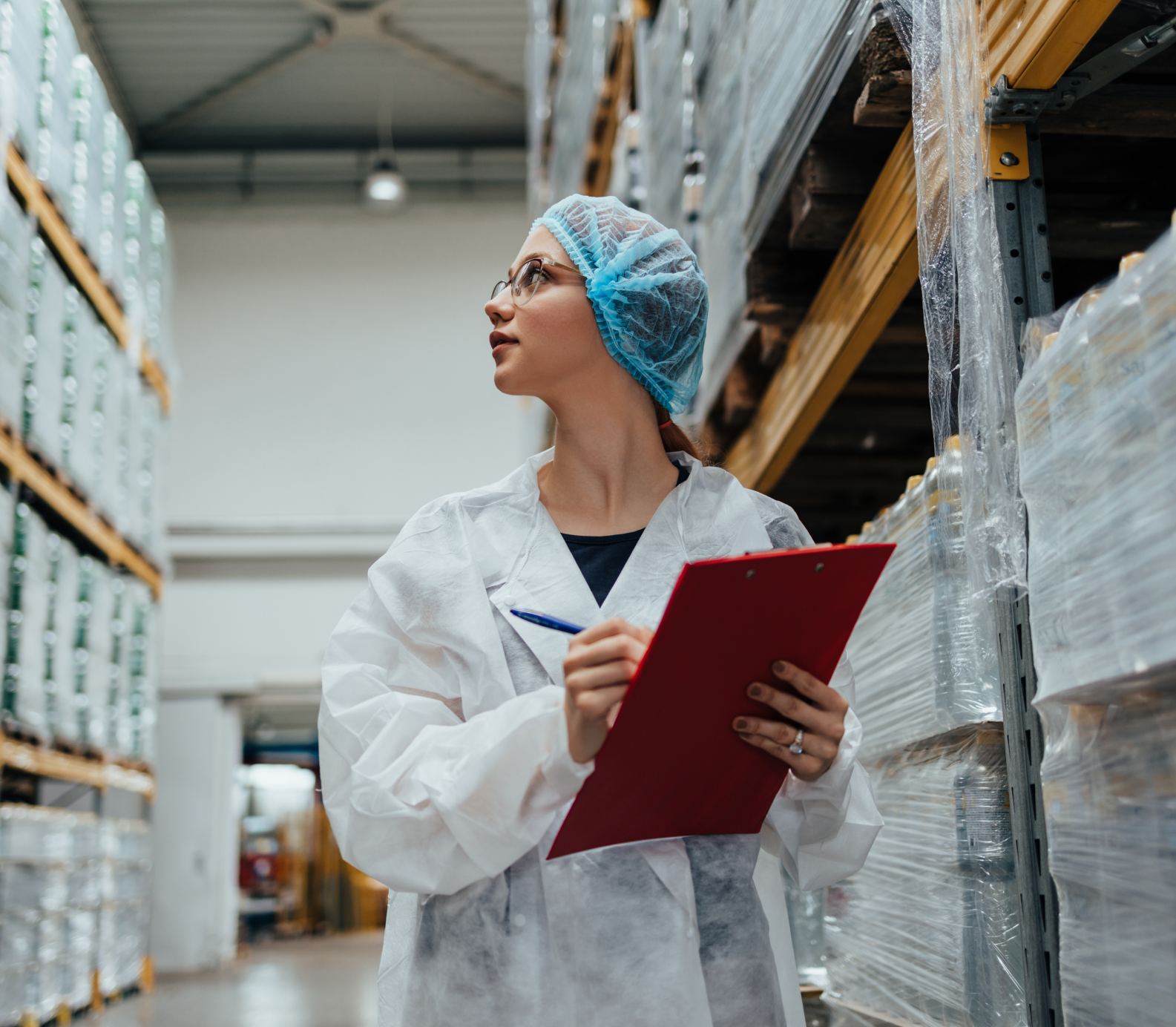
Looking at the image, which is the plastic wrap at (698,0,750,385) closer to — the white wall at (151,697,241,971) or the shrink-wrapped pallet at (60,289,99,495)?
the shrink-wrapped pallet at (60,289,99,495)

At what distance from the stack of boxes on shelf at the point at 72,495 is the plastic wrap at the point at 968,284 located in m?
5.32

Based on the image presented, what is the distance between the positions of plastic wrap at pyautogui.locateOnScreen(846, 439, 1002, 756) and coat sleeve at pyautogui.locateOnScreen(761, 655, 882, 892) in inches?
13.3

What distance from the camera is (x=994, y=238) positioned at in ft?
6.30

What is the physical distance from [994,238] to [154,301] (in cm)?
939

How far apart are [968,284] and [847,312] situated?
1013 mm

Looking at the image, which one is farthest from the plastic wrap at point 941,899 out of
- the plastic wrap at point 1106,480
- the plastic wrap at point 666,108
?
the plastic wrap at point 666,108

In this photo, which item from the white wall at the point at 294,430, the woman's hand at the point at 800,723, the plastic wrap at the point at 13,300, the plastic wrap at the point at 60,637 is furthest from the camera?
the white wall at the point at 294,430

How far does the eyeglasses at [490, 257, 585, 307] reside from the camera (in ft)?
6.31

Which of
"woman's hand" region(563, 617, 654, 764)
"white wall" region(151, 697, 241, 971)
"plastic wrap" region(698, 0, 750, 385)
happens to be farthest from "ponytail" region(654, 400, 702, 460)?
"white wall" region(151, 697, 241, 971)

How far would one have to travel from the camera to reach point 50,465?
7.09m

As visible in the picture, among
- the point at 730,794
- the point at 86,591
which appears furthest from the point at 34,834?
the point at 730,794

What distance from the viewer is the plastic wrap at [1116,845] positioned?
130 centimetres

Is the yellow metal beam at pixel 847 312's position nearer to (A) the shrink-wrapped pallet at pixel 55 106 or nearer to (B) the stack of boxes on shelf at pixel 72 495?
(B) the stack of boxes on shelf at pixel 72 495

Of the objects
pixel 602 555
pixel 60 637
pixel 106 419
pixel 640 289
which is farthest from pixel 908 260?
pixel 106 419
